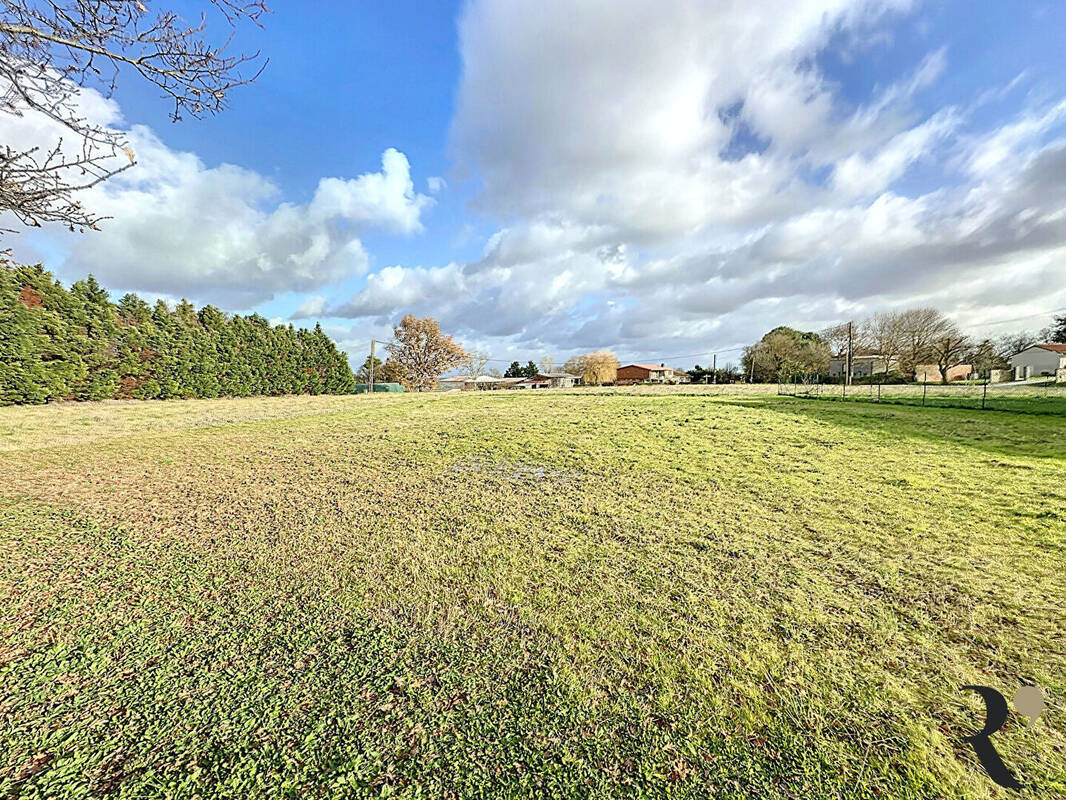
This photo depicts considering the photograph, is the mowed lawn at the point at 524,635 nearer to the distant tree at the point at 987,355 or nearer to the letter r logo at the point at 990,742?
the letter r logo at the point at 990,742

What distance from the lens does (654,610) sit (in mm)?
2229

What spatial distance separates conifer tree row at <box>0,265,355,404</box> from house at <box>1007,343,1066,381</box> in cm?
5316

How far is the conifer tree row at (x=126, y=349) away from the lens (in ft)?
44.1

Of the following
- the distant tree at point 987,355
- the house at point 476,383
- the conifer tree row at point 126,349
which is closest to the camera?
the conifer tree row at point 126,349

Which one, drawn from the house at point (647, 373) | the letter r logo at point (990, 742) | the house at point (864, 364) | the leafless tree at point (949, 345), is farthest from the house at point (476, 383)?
the letter r logo at point (990, 742)

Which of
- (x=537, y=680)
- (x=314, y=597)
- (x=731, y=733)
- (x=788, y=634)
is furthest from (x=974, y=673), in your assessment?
(x=314, y=597)

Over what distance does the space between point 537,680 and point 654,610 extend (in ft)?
2.67

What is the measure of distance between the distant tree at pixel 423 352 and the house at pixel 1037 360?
47.2 meters

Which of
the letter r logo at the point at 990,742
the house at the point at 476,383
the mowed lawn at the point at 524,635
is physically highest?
the house at the point at 476,383

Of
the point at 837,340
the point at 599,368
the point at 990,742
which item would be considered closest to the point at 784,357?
the point at 837,340

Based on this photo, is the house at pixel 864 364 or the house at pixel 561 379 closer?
the house at pixel 864 364

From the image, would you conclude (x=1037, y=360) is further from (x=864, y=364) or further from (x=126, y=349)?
(x=126, y=349)

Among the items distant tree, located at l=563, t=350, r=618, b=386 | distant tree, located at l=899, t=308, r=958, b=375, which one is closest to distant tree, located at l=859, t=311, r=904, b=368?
distant tree, located at l=899, t=308, r=958, b=375

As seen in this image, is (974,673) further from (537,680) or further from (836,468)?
(836,468)
